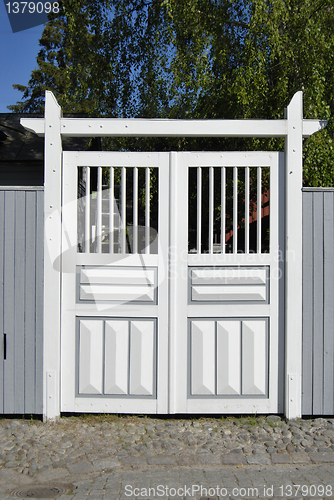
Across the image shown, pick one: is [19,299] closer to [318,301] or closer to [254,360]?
[254,360]

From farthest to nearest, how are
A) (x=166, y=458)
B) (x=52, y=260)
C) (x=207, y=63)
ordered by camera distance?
(x=207, y=63)
(x=52, y=260)
(x=166, y=458)

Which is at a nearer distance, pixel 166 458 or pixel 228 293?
pixel 166 458

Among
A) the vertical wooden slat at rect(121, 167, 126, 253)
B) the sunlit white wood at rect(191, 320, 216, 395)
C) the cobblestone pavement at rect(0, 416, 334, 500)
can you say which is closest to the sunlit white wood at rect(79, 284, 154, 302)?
the vertical wooden slat at rect(121, 167, 126, 253)

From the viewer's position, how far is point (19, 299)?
3.89 meters

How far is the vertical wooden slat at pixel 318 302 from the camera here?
A: 12.8 ft

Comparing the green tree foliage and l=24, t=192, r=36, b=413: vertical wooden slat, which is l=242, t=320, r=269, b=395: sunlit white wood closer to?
l=24, t=192, r=36, b=413: vertical wooden slat

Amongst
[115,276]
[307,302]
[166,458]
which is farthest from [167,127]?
[166,458]

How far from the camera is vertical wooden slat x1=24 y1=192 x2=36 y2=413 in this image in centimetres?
387

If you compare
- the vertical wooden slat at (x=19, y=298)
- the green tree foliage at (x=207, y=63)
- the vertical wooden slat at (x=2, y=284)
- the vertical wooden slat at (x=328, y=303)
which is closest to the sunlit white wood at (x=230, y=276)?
the vertical wooden slat at (x=328, y=303)

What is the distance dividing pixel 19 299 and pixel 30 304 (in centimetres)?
11

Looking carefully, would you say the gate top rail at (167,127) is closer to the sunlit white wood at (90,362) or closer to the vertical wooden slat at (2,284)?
the vertical wooden slat at (2,284)

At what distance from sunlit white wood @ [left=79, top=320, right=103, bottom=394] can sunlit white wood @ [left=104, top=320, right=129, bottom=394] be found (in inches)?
Result: 2.1

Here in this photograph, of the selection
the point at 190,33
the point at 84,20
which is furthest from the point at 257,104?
the point at 84,20

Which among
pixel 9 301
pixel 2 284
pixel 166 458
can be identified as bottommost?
pixel 166 458
